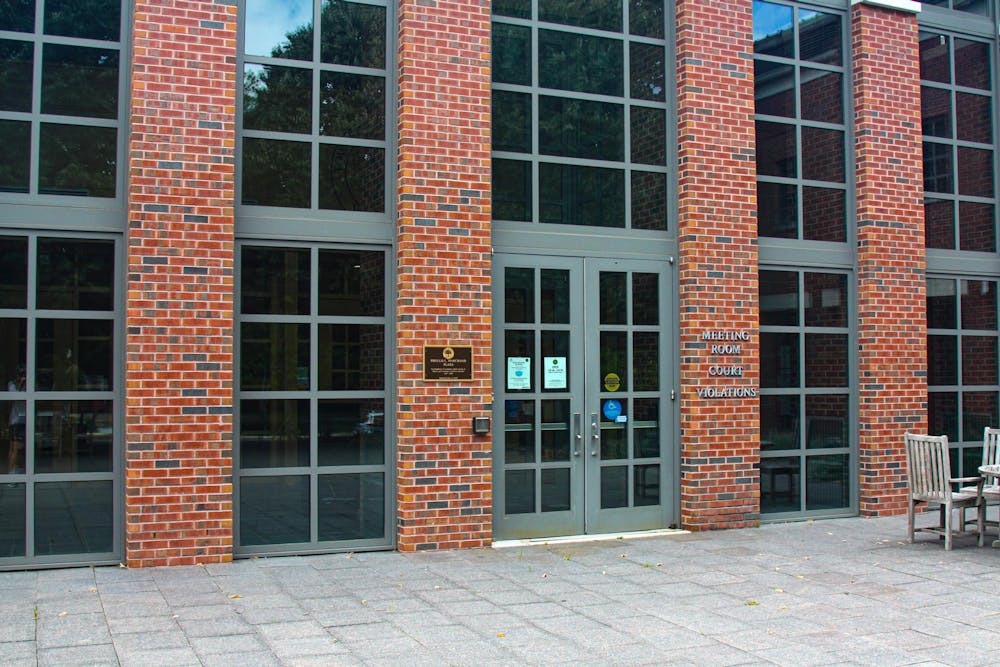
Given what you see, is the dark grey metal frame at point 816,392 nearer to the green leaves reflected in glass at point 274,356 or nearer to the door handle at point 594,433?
the door handle at point 594,433

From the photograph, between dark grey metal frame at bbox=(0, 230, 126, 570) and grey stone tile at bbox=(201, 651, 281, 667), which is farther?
dark grey metal frame at bbox=(0, 230, 126, 570)

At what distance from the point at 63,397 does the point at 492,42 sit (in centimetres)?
494

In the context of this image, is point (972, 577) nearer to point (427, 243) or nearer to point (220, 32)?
point (427, 243)

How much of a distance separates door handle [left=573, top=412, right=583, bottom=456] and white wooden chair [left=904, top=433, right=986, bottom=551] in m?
3.04

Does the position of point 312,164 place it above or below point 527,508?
above

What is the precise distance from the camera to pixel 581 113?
9.39 meters

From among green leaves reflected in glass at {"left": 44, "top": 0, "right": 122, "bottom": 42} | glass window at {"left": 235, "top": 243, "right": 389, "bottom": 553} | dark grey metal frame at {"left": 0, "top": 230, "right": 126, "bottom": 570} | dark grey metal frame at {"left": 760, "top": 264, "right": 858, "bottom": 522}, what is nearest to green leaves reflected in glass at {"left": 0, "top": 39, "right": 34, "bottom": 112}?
green leaves reflected in glass at {"left": 44, "top": 0, "right": 122, "bottom": 42}

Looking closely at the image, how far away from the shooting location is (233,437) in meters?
7.95

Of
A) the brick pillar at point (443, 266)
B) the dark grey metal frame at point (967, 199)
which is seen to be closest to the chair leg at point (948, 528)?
the dark grey metal frame at point (967, 199)

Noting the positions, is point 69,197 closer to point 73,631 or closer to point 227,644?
point 73,631

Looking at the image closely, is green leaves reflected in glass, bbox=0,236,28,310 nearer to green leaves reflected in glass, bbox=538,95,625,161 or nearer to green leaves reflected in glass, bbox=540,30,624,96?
green leaves reflected in glass, bbox=538,95,625,161

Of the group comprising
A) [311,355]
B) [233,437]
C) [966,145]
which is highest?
[966,145]

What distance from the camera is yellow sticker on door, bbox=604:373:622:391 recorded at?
9328mm

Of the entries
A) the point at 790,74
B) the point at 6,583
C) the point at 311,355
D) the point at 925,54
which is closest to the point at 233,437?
the point at 311,355
